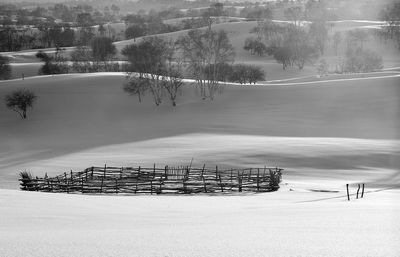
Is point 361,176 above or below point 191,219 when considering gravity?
below

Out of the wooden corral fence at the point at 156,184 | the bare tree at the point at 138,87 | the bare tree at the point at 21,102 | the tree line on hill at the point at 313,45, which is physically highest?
the tree line on hill at the point at 313,45

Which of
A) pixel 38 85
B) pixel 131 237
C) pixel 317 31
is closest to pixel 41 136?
pixel 38 85

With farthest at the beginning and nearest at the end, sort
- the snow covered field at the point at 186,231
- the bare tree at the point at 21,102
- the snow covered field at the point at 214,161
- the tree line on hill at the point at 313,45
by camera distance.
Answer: the tree line on hill at the point at 313,45 < the bare tree at the point at 21,102 < the snow covered field at the point at 214,161 < the snow covered field at the point at 186,231

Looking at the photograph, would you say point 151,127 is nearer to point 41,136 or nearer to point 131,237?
point 41,136

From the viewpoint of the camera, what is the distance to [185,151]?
35.2 m

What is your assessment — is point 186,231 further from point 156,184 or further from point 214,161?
point 214,161

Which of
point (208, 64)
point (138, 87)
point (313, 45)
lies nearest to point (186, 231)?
point (138, 87)

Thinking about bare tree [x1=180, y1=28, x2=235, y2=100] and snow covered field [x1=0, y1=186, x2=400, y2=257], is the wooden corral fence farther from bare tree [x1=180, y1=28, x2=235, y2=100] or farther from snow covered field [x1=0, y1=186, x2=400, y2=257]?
bare tree [x1=180, y1=28, x2=235, y2=100]

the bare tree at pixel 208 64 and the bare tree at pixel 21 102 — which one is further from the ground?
the bare tree at pixel 208 64

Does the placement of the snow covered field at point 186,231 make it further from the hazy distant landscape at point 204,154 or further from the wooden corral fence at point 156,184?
the wooden corral fence at point 156,184

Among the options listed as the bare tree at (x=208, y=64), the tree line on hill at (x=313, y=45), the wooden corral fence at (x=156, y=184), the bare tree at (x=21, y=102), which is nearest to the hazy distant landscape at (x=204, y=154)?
the bare tree at (x=21, y=102)

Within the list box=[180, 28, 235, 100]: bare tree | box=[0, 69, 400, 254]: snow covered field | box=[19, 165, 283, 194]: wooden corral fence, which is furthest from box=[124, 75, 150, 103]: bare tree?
box=[19, 165, 283, 194]: wooden corral fence

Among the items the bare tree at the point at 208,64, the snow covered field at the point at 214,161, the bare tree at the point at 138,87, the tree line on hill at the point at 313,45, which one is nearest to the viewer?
the snow covered field at the point at 214,161

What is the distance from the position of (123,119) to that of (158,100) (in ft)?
18.3
